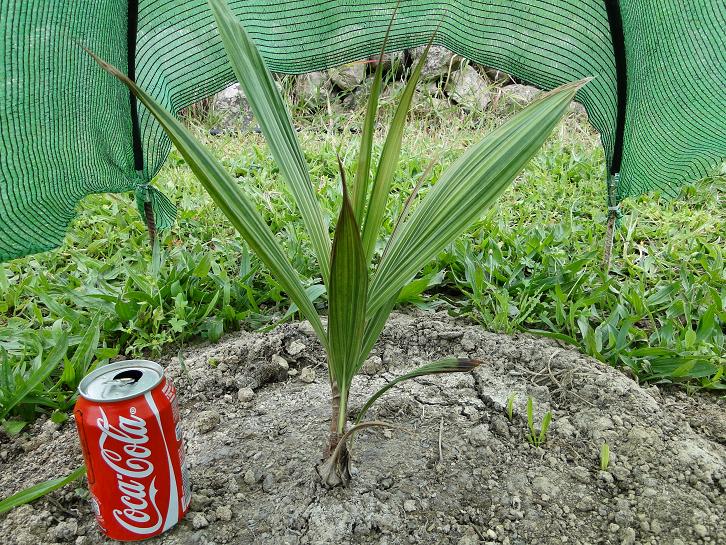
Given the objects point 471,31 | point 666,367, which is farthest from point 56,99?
point 666,367

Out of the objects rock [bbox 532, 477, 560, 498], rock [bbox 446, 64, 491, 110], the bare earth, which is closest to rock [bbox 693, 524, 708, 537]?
the bare earth

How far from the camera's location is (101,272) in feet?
7.04

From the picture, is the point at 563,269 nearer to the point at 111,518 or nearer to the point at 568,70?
the point at 568,70

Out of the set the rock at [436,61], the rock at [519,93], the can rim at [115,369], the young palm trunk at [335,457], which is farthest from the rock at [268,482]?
the rock at [436,61]

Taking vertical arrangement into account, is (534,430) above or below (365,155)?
below

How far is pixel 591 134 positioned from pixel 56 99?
2998mm

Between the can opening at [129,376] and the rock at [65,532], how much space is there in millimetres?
344

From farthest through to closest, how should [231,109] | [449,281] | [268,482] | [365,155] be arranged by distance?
[231,109] → [449,281] → [268,482] → [365,155]

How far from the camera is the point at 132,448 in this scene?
3.58ft

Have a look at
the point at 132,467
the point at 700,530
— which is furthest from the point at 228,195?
the point at 700,530

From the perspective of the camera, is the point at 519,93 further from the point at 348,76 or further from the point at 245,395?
the point at 245,395

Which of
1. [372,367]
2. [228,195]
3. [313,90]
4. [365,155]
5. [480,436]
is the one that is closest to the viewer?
[228,195]

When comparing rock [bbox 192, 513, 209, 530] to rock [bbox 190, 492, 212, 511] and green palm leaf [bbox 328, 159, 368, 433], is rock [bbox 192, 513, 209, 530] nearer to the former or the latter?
rock [bbox 190, 492, 212, 511]

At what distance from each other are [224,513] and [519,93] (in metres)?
3.91
